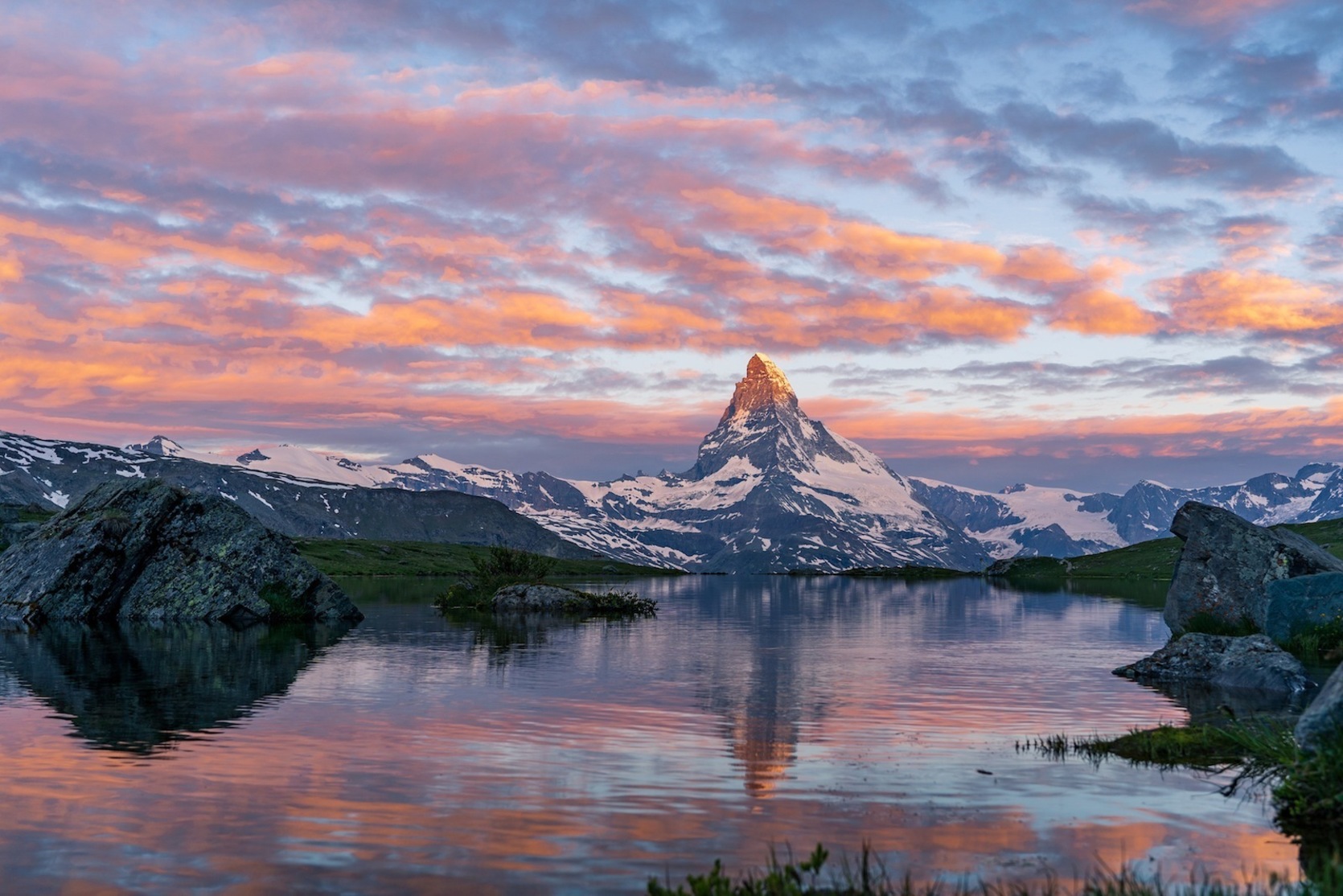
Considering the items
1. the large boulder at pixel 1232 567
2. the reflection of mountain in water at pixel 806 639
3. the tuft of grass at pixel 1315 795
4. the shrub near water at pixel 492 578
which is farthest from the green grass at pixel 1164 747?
the shrub near water at pixel 492 578

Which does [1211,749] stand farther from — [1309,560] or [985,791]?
[1309,560]

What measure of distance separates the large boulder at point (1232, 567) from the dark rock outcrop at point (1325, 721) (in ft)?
110

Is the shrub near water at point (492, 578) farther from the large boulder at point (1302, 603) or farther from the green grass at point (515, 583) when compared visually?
the large boulder at point (1302, 603)

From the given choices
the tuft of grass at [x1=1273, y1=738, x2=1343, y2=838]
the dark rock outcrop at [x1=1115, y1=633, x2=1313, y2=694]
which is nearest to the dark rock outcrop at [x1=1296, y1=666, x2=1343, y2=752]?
the tuft of grass at [x1=1273, y1=738, x2=1343, y2=838]

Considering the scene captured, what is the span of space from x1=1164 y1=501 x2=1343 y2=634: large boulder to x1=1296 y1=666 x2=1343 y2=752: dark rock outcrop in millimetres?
33621

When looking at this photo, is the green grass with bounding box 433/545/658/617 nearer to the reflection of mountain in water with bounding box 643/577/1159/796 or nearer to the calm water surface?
the reflection of mountain in water with bounding box 643/577/1159/796

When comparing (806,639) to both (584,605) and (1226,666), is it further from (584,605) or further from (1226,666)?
(1226,666)

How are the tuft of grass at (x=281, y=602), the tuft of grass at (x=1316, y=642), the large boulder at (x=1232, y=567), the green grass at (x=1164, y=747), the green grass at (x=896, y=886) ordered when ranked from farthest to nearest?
the tuft of grass at (x=281, y=602), the large boulder at (x=1232, y=567), the tuft of grass at (x=1316, y=642), the green grass at (x=1164, y=747), the green grass at (x=896, y=886)

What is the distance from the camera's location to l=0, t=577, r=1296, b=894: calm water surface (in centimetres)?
1766

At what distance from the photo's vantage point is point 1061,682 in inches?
1793

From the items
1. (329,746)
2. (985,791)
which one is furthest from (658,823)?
(329,746)

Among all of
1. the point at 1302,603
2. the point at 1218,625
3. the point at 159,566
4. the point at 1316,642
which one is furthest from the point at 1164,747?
the point at 159,566

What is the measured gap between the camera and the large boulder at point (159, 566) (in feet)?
260

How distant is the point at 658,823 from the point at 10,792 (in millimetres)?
12752
